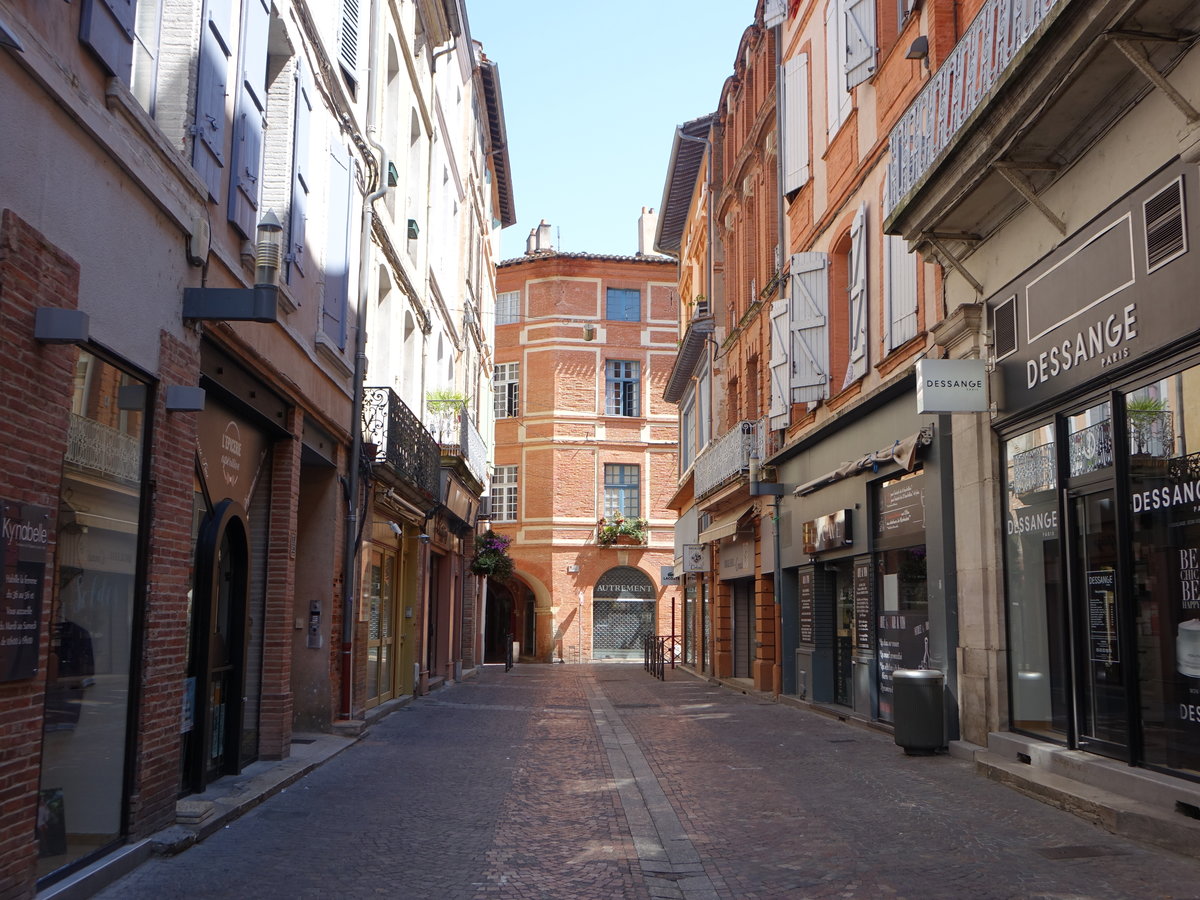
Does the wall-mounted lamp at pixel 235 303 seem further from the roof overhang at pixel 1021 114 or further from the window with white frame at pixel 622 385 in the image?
the window with white frame at pixel 622 385

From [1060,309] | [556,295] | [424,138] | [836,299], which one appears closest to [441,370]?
[424,138]

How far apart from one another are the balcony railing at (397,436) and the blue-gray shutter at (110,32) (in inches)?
315

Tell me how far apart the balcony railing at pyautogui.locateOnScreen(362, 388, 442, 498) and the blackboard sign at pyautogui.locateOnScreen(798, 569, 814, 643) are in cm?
586

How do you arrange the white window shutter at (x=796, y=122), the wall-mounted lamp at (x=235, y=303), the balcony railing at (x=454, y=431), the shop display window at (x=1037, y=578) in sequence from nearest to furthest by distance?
the wall-mounted lamp at (x=235, y=303) → the shop display window at (x=1037, y=578) → the white window shutter at (x=796, y=122) → the balcony railing at (x=454, y=431)

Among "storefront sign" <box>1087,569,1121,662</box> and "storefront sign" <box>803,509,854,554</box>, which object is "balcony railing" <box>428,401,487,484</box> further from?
"storefront sign" <box>1087,569,1121,662</box>

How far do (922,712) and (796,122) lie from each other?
11.1 meters

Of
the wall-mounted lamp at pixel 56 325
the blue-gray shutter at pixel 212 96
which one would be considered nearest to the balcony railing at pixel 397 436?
the blue-gray shutter at pixel 212 96

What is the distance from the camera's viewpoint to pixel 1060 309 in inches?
374

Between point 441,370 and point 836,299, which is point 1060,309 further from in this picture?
point 441,370

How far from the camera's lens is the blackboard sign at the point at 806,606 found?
17.7 meters

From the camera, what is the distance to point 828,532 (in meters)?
16.3

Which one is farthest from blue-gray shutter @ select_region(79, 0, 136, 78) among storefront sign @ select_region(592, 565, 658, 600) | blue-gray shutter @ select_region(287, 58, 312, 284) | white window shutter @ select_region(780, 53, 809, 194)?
storefront sign @ select_region(592, 565, 658, 600)

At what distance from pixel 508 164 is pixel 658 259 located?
33.4 feet

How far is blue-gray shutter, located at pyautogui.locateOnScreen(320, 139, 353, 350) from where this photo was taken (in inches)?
478
